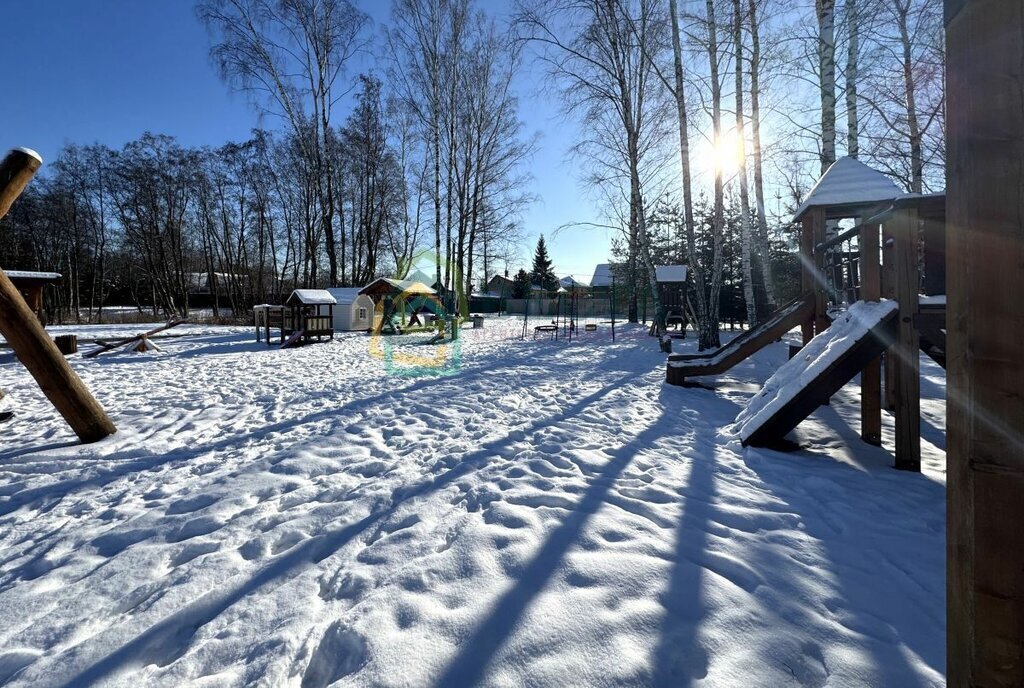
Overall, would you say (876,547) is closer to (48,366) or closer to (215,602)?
(215,602)

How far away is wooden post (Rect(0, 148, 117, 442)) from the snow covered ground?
305 millimetres

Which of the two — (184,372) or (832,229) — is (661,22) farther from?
(184,372)

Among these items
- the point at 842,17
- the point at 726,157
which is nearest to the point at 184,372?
the point at 726,157

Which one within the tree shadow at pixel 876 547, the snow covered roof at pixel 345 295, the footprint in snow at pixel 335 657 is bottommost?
the tree shadow at pixel 876 547

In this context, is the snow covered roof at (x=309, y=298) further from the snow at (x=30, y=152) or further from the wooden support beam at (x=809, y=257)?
the wooden support beam at (x=809, y=257)

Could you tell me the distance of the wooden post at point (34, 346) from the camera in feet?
10.4

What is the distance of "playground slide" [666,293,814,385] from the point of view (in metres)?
5.64

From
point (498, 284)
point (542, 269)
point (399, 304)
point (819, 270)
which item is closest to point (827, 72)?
point (819, 270)

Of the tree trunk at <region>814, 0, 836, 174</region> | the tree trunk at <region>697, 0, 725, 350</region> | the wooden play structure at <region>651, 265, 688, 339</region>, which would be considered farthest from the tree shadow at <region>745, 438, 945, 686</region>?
the wooden play structure at <region>651, 265, 688, 339</region>

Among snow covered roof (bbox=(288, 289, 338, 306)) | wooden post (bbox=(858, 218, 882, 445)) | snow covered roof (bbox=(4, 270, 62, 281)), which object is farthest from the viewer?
snow covered roof (bbox=(288, 289, 338, 306))

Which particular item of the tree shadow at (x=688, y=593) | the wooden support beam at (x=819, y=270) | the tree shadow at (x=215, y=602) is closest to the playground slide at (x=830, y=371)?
the tree shadow at (x=688, y=593)

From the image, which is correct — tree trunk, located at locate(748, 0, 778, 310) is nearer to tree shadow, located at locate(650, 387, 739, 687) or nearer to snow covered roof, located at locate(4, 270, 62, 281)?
tree shadow, located at locate(650, 387, 739, 687)

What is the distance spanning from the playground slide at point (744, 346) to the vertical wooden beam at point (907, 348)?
2.52 metres

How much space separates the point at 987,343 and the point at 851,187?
17.8 feet
